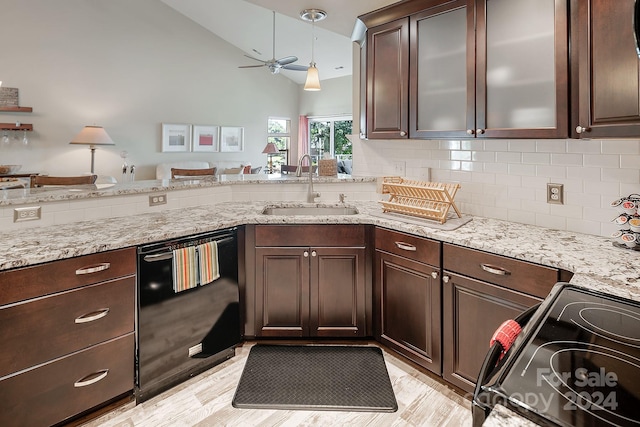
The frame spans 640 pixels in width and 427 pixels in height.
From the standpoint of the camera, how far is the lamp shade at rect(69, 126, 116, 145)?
5.81 meters

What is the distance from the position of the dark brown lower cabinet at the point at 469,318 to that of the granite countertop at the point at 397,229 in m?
0.21

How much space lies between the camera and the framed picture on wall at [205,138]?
7.87 m

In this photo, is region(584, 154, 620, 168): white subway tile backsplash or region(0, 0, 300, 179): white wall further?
region(0, 0, 300, 179): white wall

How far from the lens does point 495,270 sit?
1699 mm

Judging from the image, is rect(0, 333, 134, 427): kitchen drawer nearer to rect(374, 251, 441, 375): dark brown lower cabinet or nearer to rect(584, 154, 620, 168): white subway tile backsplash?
rect(374, 251, 441, 375): dark brown lower cabinet

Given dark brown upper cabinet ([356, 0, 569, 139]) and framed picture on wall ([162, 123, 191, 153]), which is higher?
framed picture on wall ([162, 123, 191, 153])

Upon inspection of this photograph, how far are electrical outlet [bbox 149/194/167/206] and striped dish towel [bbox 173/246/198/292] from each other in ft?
2.26

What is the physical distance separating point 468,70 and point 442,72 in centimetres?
18

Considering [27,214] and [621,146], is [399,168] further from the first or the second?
[27,214]

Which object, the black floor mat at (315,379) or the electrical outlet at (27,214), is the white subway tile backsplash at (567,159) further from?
the electrical outlet at (27,214)

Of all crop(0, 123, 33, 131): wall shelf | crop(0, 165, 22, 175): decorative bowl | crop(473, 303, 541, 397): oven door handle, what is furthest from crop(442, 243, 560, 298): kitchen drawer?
crop(0, 123, 33, 131): wall shelf

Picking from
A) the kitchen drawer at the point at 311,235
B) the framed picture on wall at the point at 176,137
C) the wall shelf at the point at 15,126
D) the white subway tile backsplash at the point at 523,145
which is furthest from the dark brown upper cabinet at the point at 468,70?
the framed picture on wall at the point at 176,137

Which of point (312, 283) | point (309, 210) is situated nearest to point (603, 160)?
point (312, 283)

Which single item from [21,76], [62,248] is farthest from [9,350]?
[21,76]
